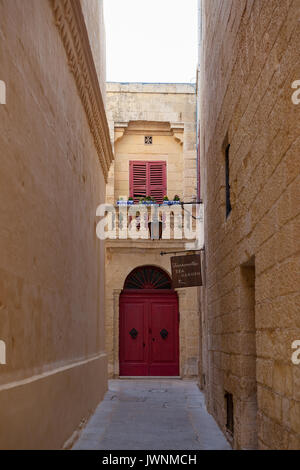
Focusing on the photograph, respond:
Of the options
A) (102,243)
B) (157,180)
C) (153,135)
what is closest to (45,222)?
(102,243)

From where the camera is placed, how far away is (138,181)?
722 inches

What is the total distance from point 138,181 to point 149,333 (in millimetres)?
4680

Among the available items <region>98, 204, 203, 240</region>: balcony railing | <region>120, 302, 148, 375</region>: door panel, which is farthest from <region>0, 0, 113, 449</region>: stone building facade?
<region>120, 302, 148, 375</region>: door panel

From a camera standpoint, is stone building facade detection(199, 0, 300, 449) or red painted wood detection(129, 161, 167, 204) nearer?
stone building facade detection(199, 0, 300, 449)

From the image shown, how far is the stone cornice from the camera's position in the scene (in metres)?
7.07

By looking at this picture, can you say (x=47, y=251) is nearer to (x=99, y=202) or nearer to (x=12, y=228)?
(x=12, y=228)

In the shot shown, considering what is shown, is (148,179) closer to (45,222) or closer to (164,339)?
(164,339)

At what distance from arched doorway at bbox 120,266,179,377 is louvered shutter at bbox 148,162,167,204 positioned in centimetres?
231

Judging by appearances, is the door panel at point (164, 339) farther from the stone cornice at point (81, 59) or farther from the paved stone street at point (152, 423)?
the stone cornice at point (81, 59)

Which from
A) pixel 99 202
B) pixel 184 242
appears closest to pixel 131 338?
pixel 184 242

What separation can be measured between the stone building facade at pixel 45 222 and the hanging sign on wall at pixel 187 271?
223cm

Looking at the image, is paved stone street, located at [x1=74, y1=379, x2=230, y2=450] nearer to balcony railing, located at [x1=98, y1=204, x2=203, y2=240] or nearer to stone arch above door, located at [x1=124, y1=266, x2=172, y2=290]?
stone arch above door, located at [x1=124, y1=266, x2=172, y2=290]

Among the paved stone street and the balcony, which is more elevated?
the balcony
